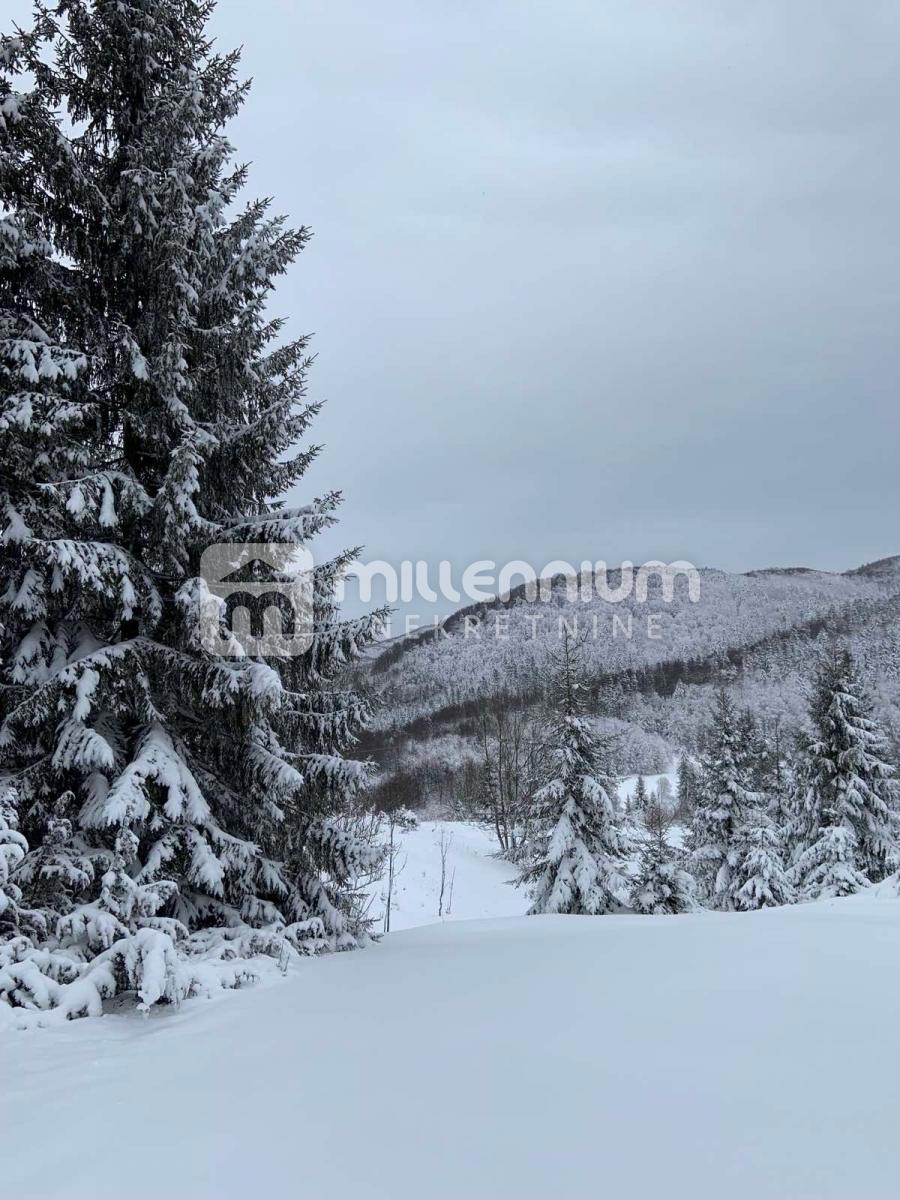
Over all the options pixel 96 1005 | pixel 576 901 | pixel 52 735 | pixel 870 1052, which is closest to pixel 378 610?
pixel 52 735

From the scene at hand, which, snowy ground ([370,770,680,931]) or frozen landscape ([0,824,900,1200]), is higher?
frozen landscape ([0,824,900,1200])

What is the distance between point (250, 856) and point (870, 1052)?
4.60 meters

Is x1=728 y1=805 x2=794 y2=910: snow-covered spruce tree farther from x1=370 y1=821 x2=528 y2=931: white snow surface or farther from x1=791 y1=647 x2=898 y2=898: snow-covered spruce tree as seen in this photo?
x1=370 y1=821 x2=528 y2=931: white snow surface

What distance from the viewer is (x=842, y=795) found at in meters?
17.8

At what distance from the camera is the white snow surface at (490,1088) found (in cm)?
219

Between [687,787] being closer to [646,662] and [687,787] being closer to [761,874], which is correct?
[761,874]

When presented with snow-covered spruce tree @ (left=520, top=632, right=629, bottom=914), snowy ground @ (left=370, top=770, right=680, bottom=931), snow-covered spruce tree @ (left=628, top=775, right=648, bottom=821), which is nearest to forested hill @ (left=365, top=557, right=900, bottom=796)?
snow-covered spruce tree @ (left=628, top=775, right=648, bottom=821)

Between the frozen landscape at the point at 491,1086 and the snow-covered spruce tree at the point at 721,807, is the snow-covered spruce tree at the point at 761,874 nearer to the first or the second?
the snow-covered spruce tree at the point at 721,807

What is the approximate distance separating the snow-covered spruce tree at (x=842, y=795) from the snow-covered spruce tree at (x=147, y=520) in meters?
14.9

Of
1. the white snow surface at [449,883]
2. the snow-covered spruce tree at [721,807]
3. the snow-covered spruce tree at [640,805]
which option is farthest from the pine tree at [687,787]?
the white snow surface at [449,883]

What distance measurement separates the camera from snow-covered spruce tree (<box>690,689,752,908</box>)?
19.6 metres

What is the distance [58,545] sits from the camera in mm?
5133

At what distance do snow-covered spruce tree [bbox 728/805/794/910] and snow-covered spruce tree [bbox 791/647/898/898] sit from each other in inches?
23.1

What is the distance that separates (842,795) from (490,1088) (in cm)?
1833
